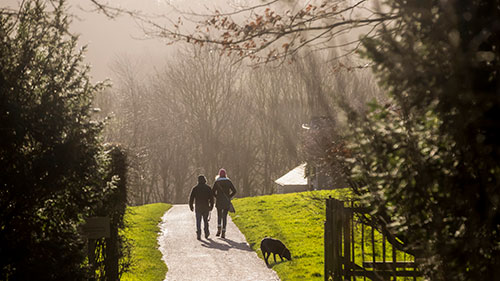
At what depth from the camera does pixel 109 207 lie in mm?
10125

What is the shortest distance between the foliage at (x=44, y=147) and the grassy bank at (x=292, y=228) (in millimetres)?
4616

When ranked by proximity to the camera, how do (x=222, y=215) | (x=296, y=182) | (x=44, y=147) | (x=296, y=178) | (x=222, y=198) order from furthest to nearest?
(x=296, y=178) → (x=296, y=182) → (x=222, y=215) → (x=222, y=198) → (x=44, y=147)

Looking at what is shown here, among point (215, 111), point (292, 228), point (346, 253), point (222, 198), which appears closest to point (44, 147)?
point (346, 253)

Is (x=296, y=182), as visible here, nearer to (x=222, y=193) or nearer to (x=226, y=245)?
(x=222, y=193)

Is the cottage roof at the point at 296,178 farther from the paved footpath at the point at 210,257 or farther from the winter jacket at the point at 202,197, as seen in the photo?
the winter jacket at the point at 202,197

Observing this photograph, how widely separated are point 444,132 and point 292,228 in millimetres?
15760

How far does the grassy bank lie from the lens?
12906 millimetres

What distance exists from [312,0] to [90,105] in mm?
3076

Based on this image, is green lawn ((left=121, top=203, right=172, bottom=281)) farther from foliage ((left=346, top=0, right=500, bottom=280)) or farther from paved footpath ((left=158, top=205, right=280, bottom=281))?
foliage ((left=346, top=0, right=500, bottom=280))

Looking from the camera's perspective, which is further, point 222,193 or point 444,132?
point 222,193

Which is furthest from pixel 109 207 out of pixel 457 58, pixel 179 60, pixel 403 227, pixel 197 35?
pixel 179 60

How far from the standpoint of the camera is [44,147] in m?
6.71

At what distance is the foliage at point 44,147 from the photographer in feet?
21.0

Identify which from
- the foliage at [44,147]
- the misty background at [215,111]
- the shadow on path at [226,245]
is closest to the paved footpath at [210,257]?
the shadow on path at [226,245]
